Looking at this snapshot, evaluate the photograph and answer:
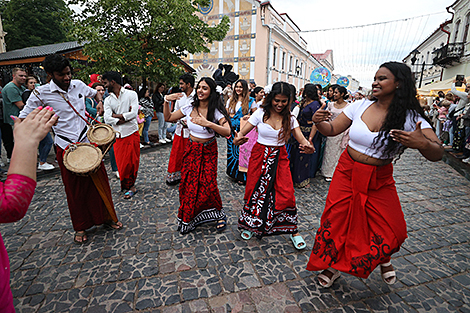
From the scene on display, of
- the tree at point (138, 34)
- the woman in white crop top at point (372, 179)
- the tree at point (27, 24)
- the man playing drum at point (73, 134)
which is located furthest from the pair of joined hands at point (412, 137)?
the tree at point (27, 24)

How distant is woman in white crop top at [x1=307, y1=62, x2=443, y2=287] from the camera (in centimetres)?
198

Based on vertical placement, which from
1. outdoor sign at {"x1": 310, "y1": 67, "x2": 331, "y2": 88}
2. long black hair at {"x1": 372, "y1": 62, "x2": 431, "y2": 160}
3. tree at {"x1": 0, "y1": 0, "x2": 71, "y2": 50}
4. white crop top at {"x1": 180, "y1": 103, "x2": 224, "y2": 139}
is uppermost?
tree at {"x1": 0, "y1": 0, "x2": 71, "y2": 50}

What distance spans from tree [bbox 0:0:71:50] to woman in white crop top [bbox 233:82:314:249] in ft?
98.8

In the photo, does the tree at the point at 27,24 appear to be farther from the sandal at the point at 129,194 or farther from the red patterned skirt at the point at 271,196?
the red patterned skirt at the point at 271,196

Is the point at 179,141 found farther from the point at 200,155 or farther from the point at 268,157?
the point at 268,157

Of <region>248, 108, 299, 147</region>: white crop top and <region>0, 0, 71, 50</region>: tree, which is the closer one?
<region>248, 108, 299, 147</region>: white crop top

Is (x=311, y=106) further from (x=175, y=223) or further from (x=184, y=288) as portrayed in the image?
(x=184, y=288)

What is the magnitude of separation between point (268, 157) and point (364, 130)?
45.3 inches

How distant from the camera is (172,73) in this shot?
769 centimetres

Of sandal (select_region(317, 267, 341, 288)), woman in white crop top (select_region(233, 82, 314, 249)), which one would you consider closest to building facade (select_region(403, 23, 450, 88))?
woman in white crop top (select_region(233, 82, 314, 249))

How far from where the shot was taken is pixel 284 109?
116 inches

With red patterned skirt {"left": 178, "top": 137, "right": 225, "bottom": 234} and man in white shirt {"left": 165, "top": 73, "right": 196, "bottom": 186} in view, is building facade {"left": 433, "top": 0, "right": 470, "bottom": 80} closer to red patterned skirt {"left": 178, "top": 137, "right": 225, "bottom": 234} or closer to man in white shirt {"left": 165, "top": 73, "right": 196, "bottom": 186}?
man in white shirt {"left": 165, "top": 73, "right": 196, "bottom": 186}

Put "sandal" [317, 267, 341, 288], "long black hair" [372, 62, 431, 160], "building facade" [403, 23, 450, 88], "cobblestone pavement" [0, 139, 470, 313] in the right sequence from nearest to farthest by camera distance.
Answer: "long black hair" [372, 62, 431, 160] → "cobblestone pavement" [0, 139, 470, 313] → "sandal" [317, 267, 341, 288] → "building facade" [403, 23, 450, 88]

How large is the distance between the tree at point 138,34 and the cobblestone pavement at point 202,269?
455 cm
